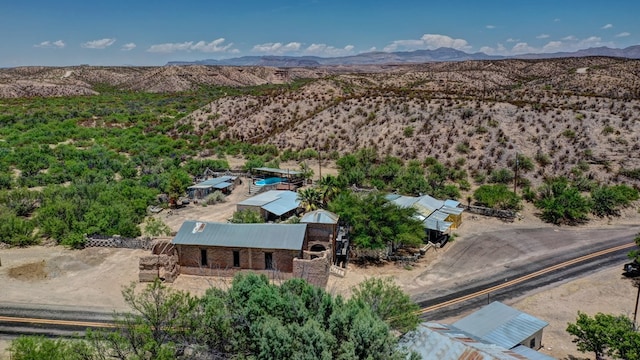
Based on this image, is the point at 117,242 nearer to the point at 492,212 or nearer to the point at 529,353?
the point at 529,353

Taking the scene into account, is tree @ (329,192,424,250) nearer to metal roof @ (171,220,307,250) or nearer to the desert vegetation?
metal roof @ (171,220,307,250)

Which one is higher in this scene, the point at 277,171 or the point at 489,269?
the point at 277,171

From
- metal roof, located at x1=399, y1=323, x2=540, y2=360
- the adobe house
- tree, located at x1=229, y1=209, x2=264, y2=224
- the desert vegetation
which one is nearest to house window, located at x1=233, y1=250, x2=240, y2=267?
the adobe house

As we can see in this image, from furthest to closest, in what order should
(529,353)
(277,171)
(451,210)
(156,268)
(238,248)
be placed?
(277,171)
(451,210)
(238,248)
(156,268)
(529,353)

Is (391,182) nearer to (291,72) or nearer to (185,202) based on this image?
(185,202)

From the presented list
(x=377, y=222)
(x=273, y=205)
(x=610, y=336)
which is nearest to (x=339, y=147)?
(x=273, y=205)
